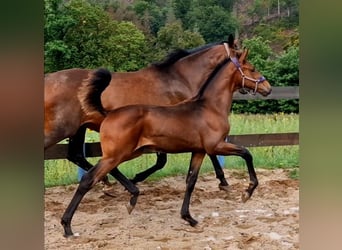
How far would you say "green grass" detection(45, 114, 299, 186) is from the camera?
4.84 m

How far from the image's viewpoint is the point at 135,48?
8.34 m

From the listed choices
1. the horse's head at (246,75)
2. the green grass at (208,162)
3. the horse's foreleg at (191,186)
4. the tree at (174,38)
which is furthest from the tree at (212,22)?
the horse's foreleg at (191,186)

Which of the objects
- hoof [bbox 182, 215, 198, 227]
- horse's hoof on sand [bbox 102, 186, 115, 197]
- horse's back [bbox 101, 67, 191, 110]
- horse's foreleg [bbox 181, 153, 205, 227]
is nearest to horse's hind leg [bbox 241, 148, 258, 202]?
horse's foreleg [bbox 181, 153, 205, 227]

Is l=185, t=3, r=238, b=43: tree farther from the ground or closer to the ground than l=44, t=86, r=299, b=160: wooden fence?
farther from the ground

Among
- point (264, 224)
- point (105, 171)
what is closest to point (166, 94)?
point (105, 171)

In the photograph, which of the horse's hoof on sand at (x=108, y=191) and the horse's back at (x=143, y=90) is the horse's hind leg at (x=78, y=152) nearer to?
the horse's hoof on sand at (x=108, y=191)

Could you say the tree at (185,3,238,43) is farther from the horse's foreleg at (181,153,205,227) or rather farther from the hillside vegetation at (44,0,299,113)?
the horse's foreleg at (181,153,205,227)

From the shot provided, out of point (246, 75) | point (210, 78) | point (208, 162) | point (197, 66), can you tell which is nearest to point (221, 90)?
point (210, 78)

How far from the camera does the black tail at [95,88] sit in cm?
337

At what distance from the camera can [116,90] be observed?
3.86 m

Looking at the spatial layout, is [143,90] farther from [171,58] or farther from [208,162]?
[208,162]
